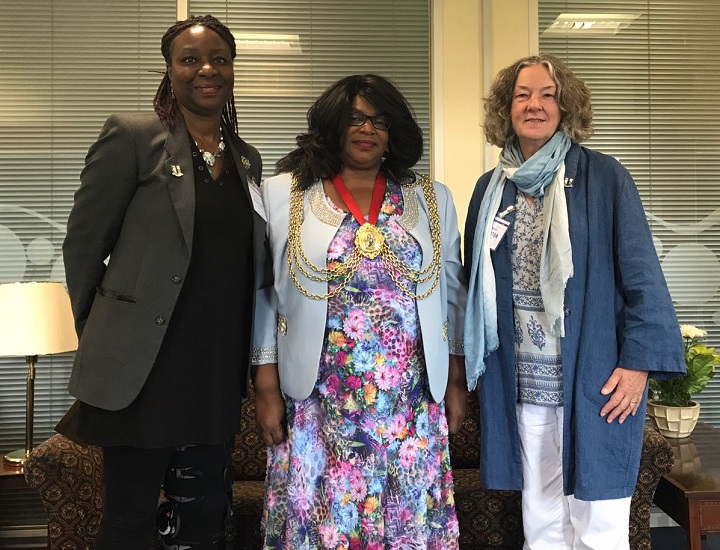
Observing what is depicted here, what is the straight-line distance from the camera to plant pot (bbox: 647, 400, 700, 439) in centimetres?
280

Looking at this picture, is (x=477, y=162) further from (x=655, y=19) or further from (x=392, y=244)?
(x=392, y=244)

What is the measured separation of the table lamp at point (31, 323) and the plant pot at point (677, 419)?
102 inches

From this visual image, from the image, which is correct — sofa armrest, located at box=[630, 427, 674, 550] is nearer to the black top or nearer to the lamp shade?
the black top

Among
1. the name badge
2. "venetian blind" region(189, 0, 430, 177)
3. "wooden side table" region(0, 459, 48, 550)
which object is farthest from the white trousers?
"wooden side table" region(0, 459, 48, 550)

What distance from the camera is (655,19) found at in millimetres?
3527

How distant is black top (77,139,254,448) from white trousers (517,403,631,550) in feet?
2.97

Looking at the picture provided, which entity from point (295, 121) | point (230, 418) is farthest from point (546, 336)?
point (295, 121)

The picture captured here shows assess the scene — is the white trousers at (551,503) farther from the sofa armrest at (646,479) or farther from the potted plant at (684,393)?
the potted plant at (684,393)

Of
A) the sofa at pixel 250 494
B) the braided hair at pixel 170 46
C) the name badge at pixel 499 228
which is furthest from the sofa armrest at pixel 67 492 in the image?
the name badge at pixel 499 228

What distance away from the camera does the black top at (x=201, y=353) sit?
155 cm

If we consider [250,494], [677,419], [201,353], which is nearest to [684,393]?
[677,419]

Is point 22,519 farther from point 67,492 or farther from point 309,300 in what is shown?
point 309,300

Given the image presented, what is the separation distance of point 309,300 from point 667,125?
2.68 meters

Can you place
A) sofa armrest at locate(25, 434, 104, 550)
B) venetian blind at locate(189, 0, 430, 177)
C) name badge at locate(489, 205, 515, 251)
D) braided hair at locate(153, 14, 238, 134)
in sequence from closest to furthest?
braided hair at locate(153, 14, 238, 134) < name badge at locate(489, 205, 515, 251) < sofa armrest at locate(25, 434, 104, 550) < venetian blind at locate(189, 0, 430, 177)
